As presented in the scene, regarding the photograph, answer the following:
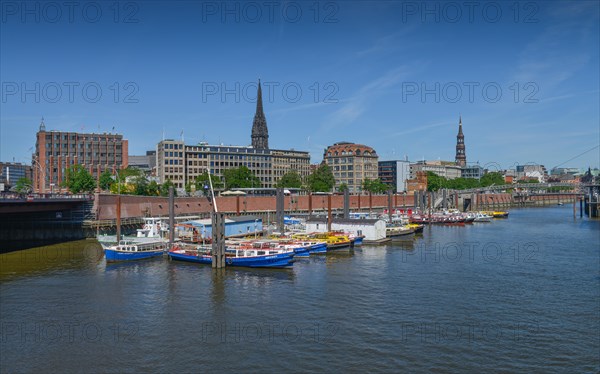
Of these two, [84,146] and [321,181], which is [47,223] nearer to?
[84,146]

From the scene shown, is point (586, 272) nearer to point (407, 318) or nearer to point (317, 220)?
point (407, 318)

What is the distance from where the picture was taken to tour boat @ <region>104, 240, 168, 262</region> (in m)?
58.5


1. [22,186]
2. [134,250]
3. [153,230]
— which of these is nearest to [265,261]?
[134,250]

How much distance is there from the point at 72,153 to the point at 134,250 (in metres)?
124

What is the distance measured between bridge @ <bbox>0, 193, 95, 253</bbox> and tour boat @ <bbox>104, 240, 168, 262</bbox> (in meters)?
21.2

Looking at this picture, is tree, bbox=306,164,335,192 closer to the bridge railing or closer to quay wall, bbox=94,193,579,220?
quay wall, bbox=94,193,579,220

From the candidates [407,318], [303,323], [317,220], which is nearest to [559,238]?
[317,220]

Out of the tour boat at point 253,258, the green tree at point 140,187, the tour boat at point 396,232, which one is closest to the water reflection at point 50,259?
the tour boat at point 253,258

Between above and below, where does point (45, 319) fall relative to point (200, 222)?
below

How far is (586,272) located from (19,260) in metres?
64.0

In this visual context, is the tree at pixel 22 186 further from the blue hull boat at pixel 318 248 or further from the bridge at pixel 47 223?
the blue hull boat at pixel 318 248

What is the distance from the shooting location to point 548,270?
5438 centimetres

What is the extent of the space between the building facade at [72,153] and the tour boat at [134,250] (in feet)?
343

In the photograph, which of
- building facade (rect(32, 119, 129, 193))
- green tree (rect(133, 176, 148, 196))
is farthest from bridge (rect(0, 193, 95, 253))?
building facade (rect(32, 119, 129, 193))
